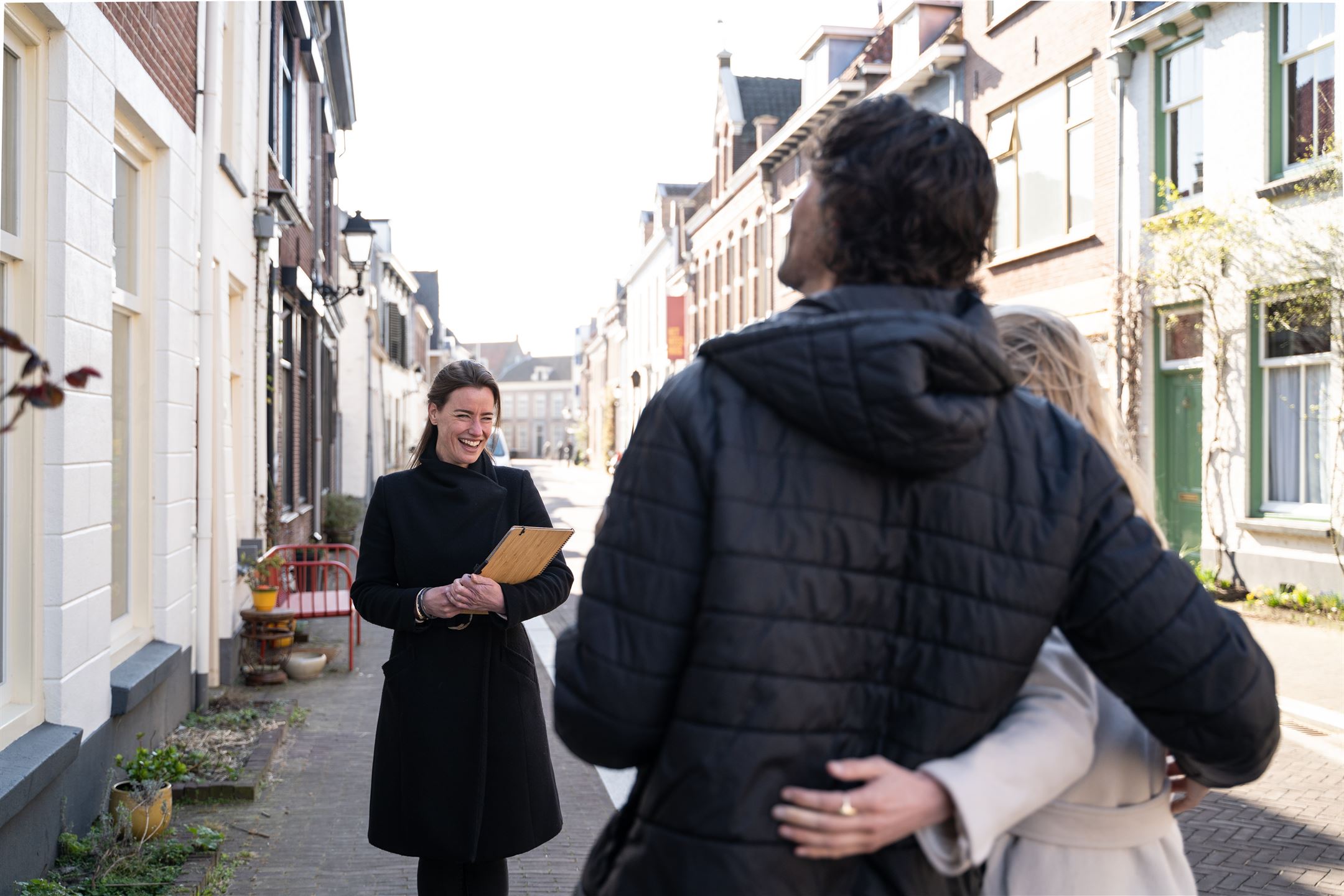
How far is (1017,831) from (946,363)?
800mm

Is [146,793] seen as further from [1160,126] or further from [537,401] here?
[537,401]

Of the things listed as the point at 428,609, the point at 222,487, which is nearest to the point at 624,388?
the point at 222,487

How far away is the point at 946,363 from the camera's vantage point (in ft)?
5.00

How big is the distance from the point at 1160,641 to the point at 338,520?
17.3 metres

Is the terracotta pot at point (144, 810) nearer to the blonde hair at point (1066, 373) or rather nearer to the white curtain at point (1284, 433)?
the blonde hair at point (1066, 373)

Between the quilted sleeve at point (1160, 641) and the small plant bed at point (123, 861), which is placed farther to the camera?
the small plant bed at point (123, 861)

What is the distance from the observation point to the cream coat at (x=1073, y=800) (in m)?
1.65

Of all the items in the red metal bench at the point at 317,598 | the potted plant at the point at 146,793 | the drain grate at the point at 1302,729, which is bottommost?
the drain grate at the point at 1302,729

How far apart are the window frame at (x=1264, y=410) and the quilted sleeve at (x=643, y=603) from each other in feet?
36.9

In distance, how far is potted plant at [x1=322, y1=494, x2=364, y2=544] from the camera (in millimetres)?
17766

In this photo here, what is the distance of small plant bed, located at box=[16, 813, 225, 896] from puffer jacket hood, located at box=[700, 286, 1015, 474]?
330 centimetres

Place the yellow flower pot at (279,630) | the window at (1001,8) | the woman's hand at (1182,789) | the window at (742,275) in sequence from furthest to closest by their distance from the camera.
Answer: the window at (742,275) → the window at (1001,8) → the yellow flower pot at (279,630) → the woman's hand at (1182,789)

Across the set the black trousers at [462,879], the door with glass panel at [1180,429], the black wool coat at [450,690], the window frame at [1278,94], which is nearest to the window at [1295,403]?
the door with glass panel at [1180,429]

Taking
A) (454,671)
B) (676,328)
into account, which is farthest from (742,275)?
(454,671)
